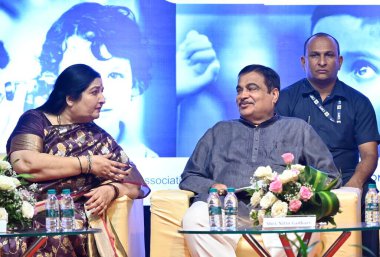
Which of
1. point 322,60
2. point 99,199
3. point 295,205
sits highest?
point 322,60

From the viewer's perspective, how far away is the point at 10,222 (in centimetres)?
516

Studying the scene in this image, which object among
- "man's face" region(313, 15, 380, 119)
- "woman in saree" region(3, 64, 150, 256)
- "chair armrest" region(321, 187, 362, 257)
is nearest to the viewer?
"chair armrest" region(321, 187, 362, 257)

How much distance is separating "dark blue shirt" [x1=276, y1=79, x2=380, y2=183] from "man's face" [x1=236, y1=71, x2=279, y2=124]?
1.57ft

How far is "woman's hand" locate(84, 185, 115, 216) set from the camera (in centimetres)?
588

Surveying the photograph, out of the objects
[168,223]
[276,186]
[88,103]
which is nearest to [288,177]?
[276,186]

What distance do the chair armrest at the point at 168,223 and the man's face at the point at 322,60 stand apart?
139cm

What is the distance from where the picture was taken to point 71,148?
613cm

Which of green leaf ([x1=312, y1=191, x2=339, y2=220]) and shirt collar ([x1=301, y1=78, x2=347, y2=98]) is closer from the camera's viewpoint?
green leaf ([x1=312, y1=191, x2=339, y2=220])

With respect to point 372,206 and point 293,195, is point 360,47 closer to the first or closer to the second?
point 372,206

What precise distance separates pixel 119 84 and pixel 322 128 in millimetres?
1431

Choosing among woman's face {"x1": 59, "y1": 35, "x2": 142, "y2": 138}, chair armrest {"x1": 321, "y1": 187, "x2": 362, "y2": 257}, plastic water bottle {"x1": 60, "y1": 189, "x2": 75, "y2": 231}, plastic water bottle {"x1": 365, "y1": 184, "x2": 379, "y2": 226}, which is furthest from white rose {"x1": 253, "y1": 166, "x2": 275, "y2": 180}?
woman's face {"x1": 59, "y1": 35, "x2": 142, "y2": 138}

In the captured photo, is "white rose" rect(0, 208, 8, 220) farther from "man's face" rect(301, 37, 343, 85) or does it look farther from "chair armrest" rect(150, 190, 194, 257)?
"man's face" rect(301, 37, 343, 85)

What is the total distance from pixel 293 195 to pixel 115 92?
7.40ft

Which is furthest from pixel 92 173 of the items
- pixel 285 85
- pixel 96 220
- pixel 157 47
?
pixel 285 85
